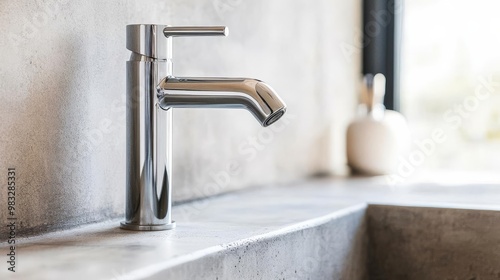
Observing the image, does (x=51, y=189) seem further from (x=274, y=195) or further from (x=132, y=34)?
(x=274, y=195)

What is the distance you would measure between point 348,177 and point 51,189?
850 mm

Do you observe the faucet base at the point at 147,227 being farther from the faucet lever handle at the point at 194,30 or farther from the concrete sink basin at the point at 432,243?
the concrete sink basin at the point at 432,243

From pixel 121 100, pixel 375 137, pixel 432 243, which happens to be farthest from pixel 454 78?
pixel 121 100

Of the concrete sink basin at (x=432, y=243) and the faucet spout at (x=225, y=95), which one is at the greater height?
the faucet spout at (x=225, y=95)

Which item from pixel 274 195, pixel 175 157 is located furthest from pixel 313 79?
pixel 175 157

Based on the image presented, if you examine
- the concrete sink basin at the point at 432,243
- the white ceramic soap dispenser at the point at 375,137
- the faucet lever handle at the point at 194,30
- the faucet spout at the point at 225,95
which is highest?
the faucet lever handle at the point at 194,30

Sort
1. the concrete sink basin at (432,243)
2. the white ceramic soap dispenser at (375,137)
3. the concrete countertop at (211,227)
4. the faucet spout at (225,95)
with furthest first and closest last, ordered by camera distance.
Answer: the white ceramic soap dispenser at (375,137) < the concrete sink basin at (432,243) < the faucet spout at (225,95) < the concrete countertop at (211,227)

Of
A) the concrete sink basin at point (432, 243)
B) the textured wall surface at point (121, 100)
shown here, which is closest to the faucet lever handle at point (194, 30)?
the textured wall surface at point (121, 100)

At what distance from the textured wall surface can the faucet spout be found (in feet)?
0.38

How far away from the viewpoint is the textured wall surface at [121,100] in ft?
2.70

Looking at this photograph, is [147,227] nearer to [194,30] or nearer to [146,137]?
[146,137]

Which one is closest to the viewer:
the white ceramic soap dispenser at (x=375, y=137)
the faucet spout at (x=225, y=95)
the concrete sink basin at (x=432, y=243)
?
the faucet spout at (x=225, y=95)

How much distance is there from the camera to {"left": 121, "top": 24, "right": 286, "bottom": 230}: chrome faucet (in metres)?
0.86

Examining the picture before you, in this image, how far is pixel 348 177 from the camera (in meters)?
1.58
